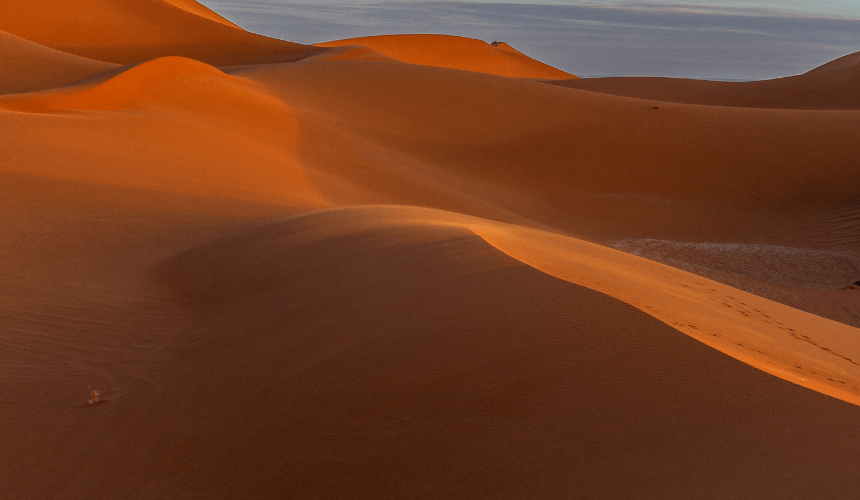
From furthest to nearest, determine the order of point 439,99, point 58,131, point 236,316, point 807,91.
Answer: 1. point 807,91
2. point 439,99
3. point 58,131
4. point 236,316

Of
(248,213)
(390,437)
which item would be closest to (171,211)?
(248,213)

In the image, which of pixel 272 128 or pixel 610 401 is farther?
pixel 272 128

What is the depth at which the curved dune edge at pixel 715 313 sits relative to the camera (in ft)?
13.1

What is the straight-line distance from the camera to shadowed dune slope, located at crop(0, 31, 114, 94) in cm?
2120

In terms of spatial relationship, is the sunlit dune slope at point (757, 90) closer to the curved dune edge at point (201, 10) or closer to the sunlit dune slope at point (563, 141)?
the sunlit dune slope at point (563, 141)

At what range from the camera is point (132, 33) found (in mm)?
37031

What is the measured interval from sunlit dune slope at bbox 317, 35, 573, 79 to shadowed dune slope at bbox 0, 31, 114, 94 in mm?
41999

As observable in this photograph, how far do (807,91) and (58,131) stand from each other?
32221mm

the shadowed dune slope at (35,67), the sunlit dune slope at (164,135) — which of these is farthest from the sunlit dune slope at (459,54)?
the sunlit dune slope at (164,135)

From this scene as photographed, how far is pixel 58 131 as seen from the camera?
35.2 feet

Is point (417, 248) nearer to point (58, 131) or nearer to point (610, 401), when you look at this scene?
point (610, 401)

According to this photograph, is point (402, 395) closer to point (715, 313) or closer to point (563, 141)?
point (715, 313)

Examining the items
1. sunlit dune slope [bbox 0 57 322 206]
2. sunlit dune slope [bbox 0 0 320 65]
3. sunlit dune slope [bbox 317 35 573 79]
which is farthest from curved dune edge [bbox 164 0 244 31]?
sunlit dune slope [bbox 0 57 322 206]

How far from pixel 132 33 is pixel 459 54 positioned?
36.6 metres
